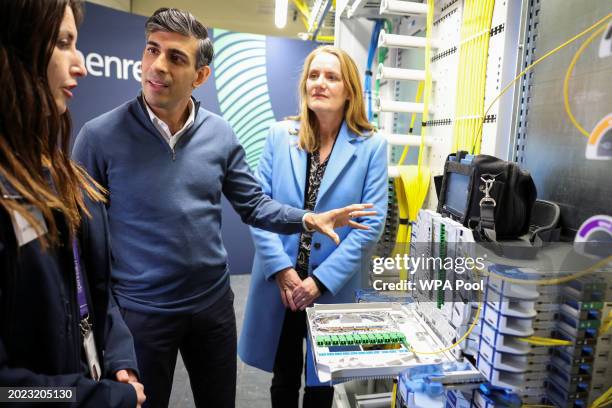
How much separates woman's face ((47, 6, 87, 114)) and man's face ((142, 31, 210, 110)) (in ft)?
1.71

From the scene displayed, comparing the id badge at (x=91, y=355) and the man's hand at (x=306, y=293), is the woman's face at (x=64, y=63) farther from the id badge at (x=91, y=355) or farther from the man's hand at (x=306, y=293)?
the man's hand at (x=306, y=293)

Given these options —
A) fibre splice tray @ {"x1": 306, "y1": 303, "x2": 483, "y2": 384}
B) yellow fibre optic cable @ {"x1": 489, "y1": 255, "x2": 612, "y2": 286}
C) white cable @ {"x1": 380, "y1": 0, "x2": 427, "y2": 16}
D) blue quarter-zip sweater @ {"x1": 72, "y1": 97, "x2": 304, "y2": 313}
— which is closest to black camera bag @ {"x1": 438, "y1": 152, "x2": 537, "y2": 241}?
yellow fibre optic cable @ {"x1": 489, "y1": 255, "x2": 612, "y2": 286}

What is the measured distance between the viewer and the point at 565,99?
119 cm

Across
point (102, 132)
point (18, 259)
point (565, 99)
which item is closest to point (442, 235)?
point (565, 99)

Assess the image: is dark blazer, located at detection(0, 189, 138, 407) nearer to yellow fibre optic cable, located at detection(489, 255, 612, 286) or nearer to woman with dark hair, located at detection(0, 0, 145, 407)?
woman with dark hair, located at detection(0, 0, 145, 407)

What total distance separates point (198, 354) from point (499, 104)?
1.40 m

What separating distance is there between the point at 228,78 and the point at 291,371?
3064 mm

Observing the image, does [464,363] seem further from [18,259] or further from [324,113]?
[324,113]

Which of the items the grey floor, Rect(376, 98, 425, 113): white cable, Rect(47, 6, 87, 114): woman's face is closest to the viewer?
Rect(47, 6, 87, 114): woman's face

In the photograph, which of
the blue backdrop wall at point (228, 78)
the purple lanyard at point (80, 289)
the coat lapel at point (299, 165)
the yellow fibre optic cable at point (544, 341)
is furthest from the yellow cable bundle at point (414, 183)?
the blue backdrop wall at point (228, 78)

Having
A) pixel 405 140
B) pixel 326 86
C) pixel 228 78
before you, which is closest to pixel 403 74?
pixel 405 140

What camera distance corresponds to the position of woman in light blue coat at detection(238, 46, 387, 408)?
1621 mm

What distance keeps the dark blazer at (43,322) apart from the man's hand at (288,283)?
0.84 meters

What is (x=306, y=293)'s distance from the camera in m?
1.56
